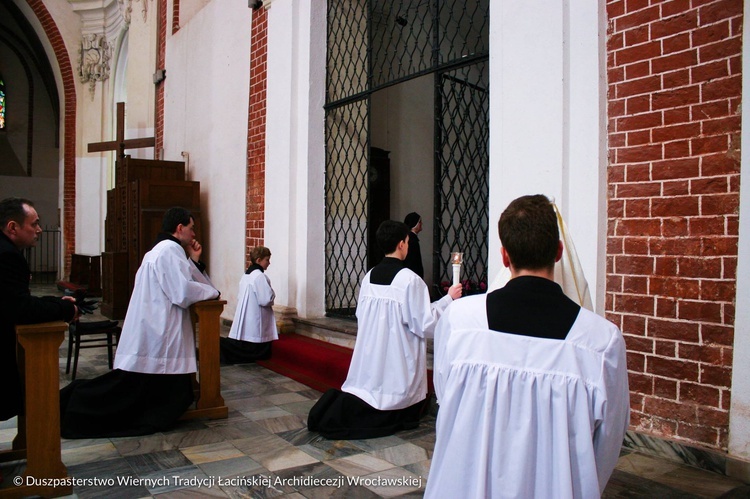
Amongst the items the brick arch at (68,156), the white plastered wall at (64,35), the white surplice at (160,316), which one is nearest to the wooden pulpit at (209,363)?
the white surplice at (160,316)

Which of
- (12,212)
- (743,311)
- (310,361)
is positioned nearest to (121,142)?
(310,361)

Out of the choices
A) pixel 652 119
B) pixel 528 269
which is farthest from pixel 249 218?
pixel 528 269

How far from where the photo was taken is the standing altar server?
1.67 meters

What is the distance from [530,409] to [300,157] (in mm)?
5954

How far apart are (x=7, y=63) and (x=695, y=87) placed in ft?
69.5

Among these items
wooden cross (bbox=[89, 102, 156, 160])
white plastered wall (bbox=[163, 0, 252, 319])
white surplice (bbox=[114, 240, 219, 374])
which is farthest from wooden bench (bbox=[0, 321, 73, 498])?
wooden cross (bbox=[89, 102, 156, 160])

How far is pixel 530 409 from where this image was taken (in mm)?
1719

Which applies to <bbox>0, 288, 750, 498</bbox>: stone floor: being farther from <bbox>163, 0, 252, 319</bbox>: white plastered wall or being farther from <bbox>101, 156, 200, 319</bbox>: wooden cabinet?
<bbox>101, 156, 200, 319</bbox>: wooden cabinet

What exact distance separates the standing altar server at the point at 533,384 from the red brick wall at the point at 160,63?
34.4 feet

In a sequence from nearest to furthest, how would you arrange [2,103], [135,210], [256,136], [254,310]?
[254,310] → [256,136] → [135,210] → [2,103]

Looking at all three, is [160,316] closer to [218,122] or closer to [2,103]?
[218,122]

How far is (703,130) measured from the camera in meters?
3.36

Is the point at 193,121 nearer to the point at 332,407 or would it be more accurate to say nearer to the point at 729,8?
the point at 332,407

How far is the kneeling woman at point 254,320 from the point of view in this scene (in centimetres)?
654
